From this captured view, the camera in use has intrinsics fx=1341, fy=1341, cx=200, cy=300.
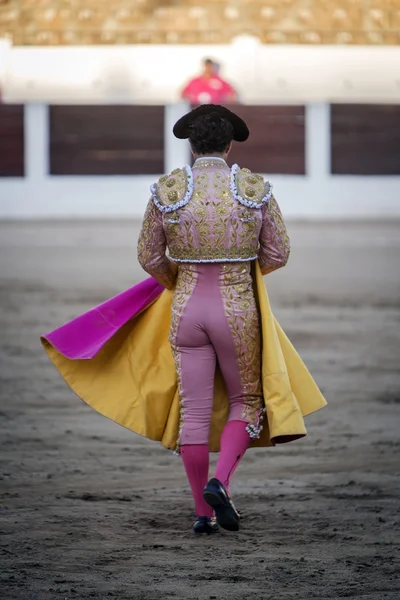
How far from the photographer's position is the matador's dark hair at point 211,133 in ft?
9.39

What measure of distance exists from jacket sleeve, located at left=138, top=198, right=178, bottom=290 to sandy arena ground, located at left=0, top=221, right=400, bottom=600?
576mm

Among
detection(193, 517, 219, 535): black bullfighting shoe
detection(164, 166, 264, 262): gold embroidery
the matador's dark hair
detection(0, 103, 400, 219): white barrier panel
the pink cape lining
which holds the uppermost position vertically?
detection(0, 103, 400, 219): white barrier panel

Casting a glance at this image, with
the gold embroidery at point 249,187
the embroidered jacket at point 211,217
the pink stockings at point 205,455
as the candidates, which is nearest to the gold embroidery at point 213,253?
the embroidered jacket at point 211,217

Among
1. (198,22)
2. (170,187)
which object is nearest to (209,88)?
(198,22)

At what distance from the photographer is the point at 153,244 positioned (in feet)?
9.62

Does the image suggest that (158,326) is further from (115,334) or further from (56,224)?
(56,224)

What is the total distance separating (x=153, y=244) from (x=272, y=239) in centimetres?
26

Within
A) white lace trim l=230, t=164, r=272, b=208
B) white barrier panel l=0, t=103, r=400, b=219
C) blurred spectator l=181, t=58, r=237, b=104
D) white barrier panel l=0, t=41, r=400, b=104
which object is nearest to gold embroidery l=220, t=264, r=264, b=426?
white lace trim l=230, t=164, r=272, b=208

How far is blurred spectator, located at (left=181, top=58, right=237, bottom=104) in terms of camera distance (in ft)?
41.2

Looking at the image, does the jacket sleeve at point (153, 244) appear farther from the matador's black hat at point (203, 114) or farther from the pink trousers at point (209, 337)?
the matador's black hat at point (203, 114)

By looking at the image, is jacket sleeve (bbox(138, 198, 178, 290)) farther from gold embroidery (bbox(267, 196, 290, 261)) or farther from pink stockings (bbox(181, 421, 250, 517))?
pink stockings (bbox(181, 421, 250, 517))

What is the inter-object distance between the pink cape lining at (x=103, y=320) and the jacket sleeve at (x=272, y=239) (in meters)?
0.33

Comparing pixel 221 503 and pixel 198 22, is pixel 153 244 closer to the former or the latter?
pixel 221 503

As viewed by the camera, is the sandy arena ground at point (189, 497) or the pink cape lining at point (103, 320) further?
the pink cape lining at point (103, 320)
